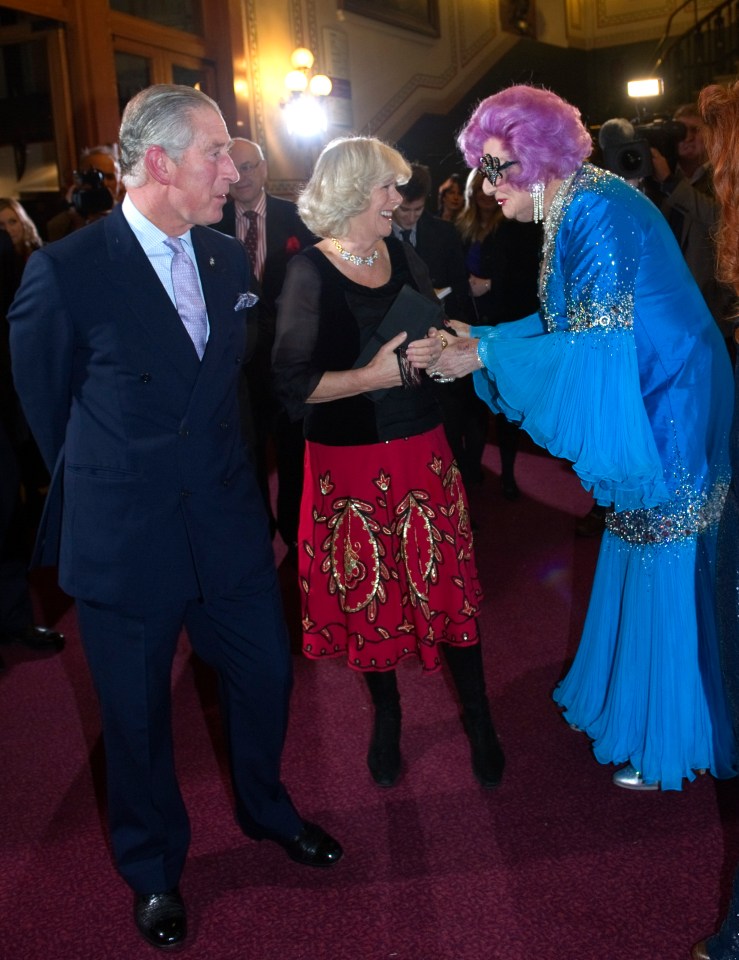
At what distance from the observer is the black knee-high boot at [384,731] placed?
2.65m

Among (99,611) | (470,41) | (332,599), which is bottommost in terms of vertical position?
(332,599)

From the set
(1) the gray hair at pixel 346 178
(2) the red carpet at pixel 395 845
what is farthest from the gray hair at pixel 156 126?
(2) the red carpet at pixel 395 845

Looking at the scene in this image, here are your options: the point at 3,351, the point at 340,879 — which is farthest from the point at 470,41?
the point at 340,879

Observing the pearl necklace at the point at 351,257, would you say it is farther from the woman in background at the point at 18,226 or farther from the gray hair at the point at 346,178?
the woman in background at the point at 18,226

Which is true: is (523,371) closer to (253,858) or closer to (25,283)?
(25,283)

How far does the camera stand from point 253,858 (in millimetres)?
2355

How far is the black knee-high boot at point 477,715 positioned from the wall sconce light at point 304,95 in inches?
304

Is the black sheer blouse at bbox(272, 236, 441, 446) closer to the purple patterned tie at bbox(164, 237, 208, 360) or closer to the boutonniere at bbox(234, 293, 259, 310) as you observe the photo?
the boutonniere at bbox(234, 293, 259, 310)

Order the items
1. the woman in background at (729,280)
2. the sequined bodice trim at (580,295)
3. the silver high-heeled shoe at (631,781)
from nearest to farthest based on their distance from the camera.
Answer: the woman in background at (729,280) → the sequined bodice trim at (580,295) → the silver high-heeled shoe at (631,781)

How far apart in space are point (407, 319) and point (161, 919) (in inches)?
56.3

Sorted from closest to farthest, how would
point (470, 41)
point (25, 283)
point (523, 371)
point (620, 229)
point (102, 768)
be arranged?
point (25, 283) → point (620, 229) → point (523, 371) → point (102, 768) → point (470, 41)

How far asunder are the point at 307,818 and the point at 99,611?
36.5 inches

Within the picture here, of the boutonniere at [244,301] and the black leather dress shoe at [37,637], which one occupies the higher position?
the boutonniere at [244,301]

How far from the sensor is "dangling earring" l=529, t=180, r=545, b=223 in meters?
2.28
